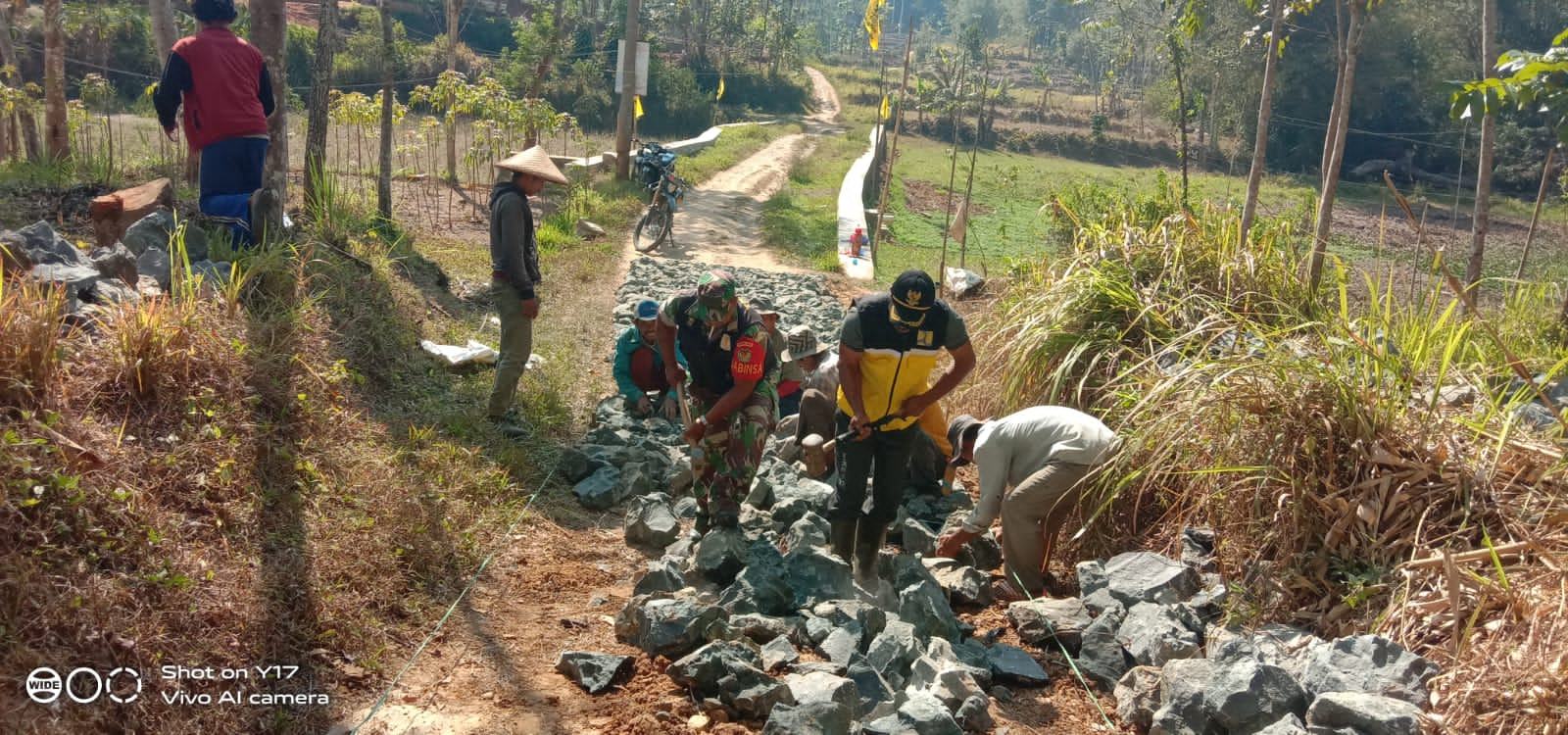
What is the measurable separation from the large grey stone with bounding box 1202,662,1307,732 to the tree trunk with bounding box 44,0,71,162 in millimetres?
11982

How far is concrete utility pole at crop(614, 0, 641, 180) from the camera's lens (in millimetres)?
19750

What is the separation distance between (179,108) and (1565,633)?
7524mm

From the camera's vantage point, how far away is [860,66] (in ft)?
236

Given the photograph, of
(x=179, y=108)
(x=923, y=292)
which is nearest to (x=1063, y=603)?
(x=923, y=292)

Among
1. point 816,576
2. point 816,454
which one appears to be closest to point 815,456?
point 816,454

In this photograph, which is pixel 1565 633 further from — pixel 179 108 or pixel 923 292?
pixel 179 108

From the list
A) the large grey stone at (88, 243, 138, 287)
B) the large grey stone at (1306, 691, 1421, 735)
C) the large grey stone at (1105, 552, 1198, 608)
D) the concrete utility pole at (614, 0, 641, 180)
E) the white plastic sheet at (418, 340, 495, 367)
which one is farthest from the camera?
the concrete utility pole at (614, 0, 641, 180)

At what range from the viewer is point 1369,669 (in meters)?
3.80

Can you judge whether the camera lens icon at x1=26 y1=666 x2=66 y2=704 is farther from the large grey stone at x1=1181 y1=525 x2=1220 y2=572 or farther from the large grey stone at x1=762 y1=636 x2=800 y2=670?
the large grey stone at x1=1181 y1=525 x2=1220 y2=572

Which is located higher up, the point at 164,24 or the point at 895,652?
the point at 164,24

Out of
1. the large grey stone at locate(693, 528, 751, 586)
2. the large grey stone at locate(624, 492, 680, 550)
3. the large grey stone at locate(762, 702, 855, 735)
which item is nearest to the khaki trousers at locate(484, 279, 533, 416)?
the large grey stone at locate(624, 492, 680, 550)

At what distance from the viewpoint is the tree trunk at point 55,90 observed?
1161cm

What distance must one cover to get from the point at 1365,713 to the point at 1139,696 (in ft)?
2.74

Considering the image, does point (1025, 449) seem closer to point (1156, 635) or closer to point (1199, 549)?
point (1199, 549)
